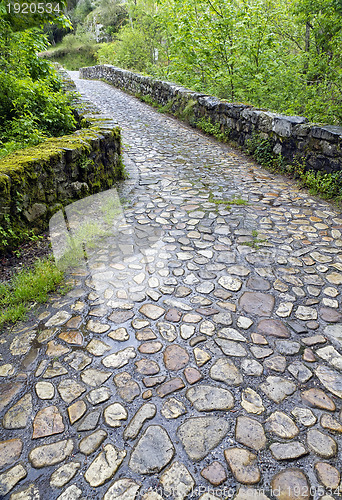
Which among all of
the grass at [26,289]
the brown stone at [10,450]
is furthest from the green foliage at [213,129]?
the brown stone at [10,450]

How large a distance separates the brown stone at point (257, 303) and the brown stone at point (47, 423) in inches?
62.5

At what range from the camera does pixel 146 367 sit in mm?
2111

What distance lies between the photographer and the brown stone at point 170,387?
195cm

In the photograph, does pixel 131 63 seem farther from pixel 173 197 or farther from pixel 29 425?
pixel 29 425

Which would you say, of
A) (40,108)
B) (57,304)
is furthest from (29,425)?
(40,108)

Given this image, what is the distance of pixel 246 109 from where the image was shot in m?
6.64

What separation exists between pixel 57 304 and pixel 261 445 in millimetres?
1846

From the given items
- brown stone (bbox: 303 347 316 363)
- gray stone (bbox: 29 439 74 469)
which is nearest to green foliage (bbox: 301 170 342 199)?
brown stone (bbox: 303 347 316 363)

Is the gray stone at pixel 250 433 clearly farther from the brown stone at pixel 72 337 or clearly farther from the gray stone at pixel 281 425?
the brown stone at pixel 72 337

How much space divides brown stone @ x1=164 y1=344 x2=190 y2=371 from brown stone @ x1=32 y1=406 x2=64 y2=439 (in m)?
0.73

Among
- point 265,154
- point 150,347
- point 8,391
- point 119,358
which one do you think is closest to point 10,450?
point 8,391

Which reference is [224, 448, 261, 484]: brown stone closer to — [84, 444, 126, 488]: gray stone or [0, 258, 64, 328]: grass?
[84, 444, 126, 488]: gray stone

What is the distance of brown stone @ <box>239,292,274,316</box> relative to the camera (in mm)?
2605

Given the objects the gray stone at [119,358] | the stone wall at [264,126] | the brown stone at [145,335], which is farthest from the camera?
the stone wall at [264,126]
